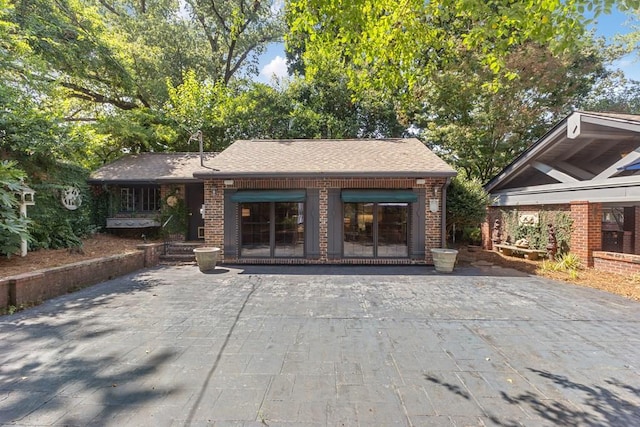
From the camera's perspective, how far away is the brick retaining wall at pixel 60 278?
5457 millimetres

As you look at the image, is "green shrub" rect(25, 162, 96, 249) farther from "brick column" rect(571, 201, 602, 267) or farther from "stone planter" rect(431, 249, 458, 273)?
"brick column" rect(571, 201, 602, 267)

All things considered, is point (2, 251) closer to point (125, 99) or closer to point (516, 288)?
point (516, 288)

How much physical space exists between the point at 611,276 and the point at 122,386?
10939 mm

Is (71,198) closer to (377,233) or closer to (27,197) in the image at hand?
(27,197)

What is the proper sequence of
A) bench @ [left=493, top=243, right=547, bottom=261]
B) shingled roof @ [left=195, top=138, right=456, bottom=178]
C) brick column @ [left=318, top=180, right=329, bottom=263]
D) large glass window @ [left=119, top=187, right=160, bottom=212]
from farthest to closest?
large glass window @ [left=119, top=187, right=160, bottom=212] < bench @ [left=493, top=243, right=547, bottom=261] < brick column @ [left=318, top=180, right=329, bottom=263] < shingled roof @ [left=195, top=138, right=456, bottom=178]

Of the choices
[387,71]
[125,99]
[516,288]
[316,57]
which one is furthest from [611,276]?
[125,99]

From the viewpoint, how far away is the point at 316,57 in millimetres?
5762

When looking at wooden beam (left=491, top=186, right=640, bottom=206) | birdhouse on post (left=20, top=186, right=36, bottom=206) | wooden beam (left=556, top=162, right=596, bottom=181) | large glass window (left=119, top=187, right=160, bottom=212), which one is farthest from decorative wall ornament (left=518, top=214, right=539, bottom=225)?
birdhouse on post (left=20, top=186, right=36, bottom=206)

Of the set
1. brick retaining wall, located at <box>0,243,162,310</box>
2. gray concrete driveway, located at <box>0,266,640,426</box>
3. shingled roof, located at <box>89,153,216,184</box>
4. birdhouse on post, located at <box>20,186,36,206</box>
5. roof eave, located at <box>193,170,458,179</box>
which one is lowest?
gray concrete driveway, located at <box>0,266,640,426</box>

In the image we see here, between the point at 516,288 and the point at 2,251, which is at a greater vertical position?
the point at 2,251

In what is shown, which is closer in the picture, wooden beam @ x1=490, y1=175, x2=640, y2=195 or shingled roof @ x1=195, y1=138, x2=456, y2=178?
wooden beam @ x1=490, y1=175, x2=640, y2=195

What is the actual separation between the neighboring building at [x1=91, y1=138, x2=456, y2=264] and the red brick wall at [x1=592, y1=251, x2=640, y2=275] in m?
4.25

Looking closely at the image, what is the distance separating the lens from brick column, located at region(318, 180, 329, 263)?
31.5 ft

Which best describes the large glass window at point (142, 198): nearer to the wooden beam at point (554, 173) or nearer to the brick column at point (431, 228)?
the brick column at point (431, 228)
